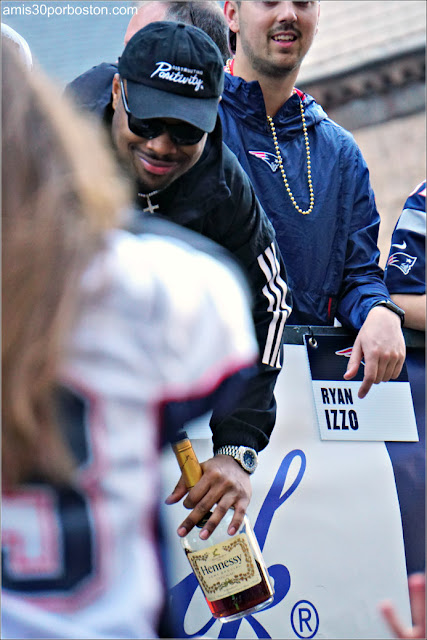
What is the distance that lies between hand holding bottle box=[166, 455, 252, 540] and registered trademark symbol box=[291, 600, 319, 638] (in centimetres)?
51

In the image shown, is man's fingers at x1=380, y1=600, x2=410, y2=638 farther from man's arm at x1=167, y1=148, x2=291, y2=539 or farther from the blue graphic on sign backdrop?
the blue graphic on sign backdrop

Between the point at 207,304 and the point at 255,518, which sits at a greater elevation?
the point at 207,304

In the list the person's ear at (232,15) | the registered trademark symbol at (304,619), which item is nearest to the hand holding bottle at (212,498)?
the registered trademark symbol at (304,619)

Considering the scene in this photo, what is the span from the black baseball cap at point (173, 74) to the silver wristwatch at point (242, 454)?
2.38ft

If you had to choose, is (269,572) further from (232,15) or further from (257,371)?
(232,15)

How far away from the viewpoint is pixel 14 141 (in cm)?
89

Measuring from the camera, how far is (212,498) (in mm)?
1981

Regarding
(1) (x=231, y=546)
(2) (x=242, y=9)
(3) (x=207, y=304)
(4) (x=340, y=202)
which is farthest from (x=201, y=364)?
(2) (x=242, y=9)

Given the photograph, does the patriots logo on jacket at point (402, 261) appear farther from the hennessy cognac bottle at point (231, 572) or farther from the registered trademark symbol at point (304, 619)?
the hennessy cognac bottle at point (231, 572)

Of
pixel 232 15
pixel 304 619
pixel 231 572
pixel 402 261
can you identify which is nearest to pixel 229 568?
pixel 231 572

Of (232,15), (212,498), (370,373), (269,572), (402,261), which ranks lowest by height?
(269,572)

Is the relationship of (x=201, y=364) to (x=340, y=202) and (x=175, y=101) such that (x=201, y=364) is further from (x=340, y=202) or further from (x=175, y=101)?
(x=340, y=202)

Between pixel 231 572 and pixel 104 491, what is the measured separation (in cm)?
106

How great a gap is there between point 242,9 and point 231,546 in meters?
1.72
